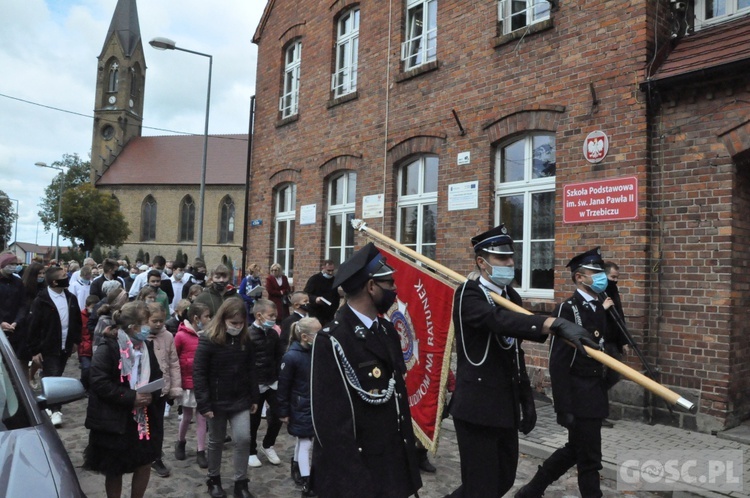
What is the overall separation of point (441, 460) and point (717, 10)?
662 centimetres

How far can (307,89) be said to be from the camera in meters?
13.7

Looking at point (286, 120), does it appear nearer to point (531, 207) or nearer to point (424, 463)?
point (531, 207)

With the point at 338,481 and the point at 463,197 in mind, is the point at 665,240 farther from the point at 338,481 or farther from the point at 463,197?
the point at 338,481

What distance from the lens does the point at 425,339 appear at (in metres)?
5.50

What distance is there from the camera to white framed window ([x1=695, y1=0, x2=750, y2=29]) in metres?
7.20

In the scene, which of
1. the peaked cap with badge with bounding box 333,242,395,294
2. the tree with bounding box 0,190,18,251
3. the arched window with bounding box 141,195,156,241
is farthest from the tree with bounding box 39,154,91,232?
the peaked cap with badge with bounding box 333,242,395,294

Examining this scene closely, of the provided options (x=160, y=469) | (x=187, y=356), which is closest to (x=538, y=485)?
(x=160, y=469)

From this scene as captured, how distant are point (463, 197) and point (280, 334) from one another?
4.51 metres

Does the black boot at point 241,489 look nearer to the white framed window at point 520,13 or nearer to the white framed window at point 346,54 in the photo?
the white framed window at point 520,13

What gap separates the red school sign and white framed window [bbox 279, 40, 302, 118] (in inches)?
323

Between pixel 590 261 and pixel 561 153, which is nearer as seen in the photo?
pixel 590 261

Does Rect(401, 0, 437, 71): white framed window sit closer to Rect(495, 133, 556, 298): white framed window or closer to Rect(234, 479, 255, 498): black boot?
Rect(495, 133, 556, 298): white framed window

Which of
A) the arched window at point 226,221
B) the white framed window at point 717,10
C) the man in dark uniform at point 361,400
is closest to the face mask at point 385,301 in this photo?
the man in dark uniform at point 361,400

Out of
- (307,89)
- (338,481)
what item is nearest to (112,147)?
(307,89)
